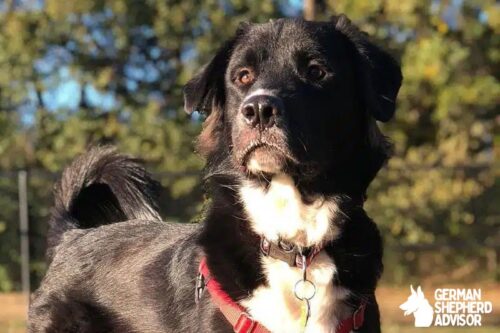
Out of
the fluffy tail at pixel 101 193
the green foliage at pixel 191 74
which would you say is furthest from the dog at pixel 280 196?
the green foliage at pixel 191 74

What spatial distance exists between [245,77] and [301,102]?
35 centimetres

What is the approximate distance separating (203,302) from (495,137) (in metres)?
12.7

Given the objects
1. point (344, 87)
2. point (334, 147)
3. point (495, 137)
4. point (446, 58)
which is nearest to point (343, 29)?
point (344, 87)

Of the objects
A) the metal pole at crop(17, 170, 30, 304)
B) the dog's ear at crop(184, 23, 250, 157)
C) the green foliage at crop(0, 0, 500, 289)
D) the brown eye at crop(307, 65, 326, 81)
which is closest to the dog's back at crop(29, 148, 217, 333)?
the dog's ear at crop(184, 23, 250, 157)

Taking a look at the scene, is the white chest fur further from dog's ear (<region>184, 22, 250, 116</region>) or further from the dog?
dog's ear (<region>184, 22, 250, 116</region>)

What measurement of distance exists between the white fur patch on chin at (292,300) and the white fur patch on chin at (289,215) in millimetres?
96

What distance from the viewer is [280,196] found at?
11.3 feet

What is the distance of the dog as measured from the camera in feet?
10.7

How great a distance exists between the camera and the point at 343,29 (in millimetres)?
3646

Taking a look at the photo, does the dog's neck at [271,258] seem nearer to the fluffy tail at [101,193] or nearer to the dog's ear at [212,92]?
the dog's ear at [212,92]

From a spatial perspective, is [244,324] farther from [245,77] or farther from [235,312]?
[245,77]

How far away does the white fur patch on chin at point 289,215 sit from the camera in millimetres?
3387

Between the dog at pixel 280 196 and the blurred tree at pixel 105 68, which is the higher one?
the blurred tree at pixel 105 68

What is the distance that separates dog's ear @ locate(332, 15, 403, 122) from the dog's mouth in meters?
0.44
